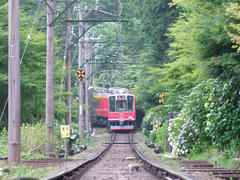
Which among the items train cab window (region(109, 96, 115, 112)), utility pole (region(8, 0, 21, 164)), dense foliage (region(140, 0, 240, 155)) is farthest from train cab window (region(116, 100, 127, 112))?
utility pole (region(8, 0, 21, 164))

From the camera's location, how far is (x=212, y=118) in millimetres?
12617

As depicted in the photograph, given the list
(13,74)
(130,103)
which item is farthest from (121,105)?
(13,74)

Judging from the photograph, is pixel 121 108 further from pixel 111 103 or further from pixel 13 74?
→ pixel 13 74

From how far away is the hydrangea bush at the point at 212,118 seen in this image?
1162cm

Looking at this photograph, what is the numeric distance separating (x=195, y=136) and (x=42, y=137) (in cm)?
606

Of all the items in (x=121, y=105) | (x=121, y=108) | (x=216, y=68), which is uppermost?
(x=216, y=68)

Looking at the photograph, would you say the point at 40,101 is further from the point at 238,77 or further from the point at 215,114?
the point at 238,77

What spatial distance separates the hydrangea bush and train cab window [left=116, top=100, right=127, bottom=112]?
27.3 metres

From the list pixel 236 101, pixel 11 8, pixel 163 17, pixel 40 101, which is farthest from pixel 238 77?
pixel 163 17

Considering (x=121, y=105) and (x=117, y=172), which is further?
(x=121, y=105)

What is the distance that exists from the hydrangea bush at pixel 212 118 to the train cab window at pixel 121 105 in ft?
89.5

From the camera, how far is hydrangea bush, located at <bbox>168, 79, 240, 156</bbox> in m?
11.6

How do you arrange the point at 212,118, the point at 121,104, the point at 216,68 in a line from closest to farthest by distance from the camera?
1. the point at 216,68
2. the point at 212,118
3. the point at 121,104

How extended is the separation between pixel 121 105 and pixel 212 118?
33.7 m
